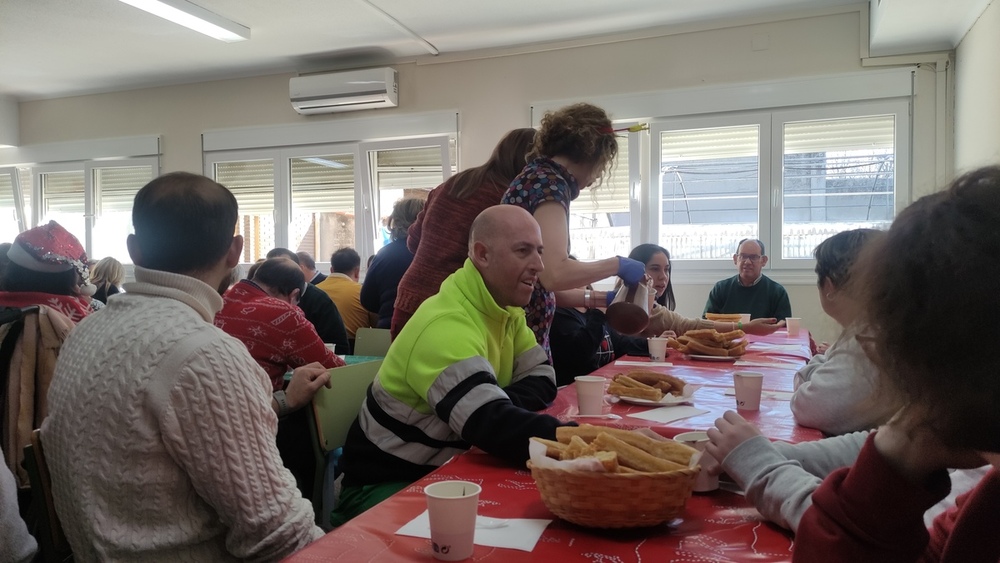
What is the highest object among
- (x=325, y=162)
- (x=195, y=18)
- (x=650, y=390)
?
(x=195, y=18)

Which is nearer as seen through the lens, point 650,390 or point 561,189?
point 650,390

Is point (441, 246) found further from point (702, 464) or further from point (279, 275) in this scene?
point (702, 464)

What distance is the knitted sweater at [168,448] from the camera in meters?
1.12

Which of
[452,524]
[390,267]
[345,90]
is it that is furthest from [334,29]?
[452,524]

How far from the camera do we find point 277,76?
703 cm

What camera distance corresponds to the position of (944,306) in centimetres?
54

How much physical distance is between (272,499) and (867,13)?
5637mm

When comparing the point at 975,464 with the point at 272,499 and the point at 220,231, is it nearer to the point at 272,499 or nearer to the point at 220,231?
the point at 272,499

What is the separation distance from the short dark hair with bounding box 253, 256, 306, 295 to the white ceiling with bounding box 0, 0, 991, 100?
112 inches

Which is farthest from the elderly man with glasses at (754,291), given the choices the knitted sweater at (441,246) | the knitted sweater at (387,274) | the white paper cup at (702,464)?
the white paper cup at (702,464)

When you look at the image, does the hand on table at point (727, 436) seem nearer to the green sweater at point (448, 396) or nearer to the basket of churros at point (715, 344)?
the green sweater at point (448, 396)

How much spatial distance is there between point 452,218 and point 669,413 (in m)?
1.01

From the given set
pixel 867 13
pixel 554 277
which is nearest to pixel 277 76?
pixel 867 13

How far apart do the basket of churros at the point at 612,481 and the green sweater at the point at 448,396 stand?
238 mm
